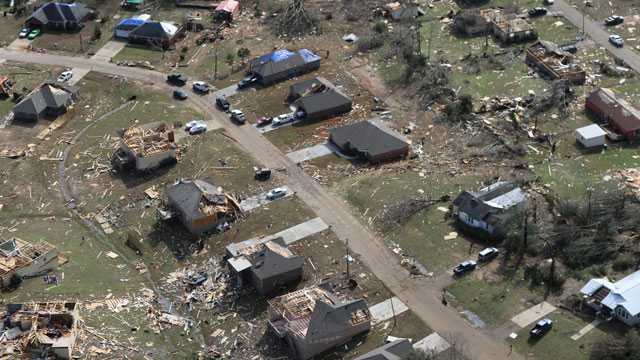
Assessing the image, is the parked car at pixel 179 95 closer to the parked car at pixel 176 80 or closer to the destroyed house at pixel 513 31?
the parked car at pixel 176 80

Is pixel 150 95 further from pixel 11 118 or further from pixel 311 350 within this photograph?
pixel 311 350

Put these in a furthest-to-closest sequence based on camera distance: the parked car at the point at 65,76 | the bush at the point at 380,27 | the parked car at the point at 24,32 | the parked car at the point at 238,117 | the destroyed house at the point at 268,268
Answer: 1. the parked car at the point at 24,32
2. the bush at the point at 380,27
3. the parked car at the point at 65,76
4. the parked car at the point at 238,117
5. the destroyed house at the point at 268,268

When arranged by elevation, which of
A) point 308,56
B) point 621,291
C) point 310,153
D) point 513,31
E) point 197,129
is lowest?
point 310,153

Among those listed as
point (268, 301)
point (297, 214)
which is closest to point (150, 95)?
point (297, 214)

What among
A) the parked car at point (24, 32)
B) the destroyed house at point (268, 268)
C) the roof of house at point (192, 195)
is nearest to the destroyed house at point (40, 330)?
the destroyed house at point (268, 268)

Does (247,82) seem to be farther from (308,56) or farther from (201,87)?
(308,56)

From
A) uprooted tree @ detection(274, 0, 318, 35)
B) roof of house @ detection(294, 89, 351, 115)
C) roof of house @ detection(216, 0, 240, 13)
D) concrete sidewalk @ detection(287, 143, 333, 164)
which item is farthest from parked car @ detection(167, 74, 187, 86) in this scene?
concrete sidewalk @ detection(287, 143, 333, 164)

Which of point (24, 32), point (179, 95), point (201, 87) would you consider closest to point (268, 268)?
point (179, 95)
